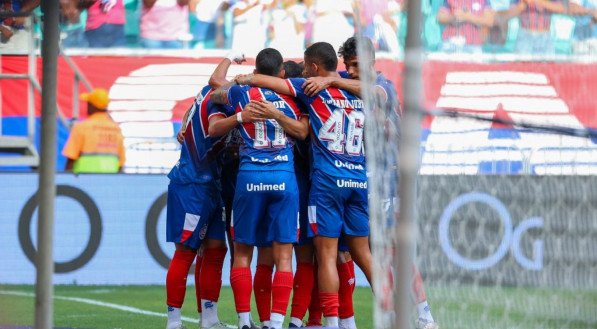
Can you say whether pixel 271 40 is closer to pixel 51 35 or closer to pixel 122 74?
pixel 122 74

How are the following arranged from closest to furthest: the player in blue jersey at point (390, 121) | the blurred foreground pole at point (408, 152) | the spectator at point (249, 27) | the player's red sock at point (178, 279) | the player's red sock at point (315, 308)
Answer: the blurred foreground pole at point (408, 152) → the player in blue jersey at point (390, 121) → the player's red sock at point (178, 279) → the player's red sock at point (315, 308) → the spectator at point (249, 27)

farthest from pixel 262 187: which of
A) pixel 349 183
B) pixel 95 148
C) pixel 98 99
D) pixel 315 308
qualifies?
pixel 98 99

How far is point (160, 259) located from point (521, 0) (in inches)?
293

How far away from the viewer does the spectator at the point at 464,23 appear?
11.3 ft

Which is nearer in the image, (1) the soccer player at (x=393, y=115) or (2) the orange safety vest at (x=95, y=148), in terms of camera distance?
(1) the soccer player at (x=393, y=115)

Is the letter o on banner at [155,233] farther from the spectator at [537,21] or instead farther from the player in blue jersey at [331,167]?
the spectator at [537,21]

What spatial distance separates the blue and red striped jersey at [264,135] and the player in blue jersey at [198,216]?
0.39 meters

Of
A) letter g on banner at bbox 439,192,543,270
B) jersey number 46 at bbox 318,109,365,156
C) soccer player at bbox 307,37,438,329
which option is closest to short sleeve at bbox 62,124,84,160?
jersey number 46 at bbox 318,109,365,156

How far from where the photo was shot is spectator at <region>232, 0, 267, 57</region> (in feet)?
45.7

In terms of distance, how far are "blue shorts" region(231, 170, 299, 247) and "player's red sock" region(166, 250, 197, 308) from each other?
0.58 m

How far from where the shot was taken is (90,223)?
10.6m

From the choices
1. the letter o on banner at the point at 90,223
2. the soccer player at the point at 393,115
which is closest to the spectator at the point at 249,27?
the letter o on banner at the point at 90,223

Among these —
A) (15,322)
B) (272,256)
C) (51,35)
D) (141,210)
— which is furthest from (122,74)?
(51,35)

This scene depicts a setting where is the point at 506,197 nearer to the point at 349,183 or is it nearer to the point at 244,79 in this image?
the point at 349,183
